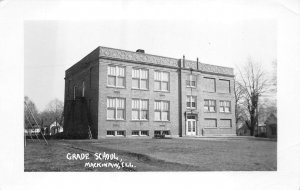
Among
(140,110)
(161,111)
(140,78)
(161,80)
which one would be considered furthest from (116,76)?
(161,111)

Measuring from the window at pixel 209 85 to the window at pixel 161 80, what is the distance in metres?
1.33

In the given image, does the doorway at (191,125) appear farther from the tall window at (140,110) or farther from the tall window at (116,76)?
the tall window at (116,76)

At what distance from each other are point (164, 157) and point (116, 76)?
3068mm

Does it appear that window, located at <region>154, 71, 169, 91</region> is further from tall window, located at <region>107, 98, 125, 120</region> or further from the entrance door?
the entrance door

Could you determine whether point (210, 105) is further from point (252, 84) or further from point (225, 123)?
point (252, 84)

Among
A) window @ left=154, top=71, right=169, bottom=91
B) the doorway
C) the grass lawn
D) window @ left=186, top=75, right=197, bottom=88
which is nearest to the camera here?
the grass lawn

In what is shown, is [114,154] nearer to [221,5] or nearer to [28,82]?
[28,82]

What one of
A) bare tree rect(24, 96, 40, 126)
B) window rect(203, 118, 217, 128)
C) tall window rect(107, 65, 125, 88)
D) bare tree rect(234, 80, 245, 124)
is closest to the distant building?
tall window rect(107, 65, 125, 88)

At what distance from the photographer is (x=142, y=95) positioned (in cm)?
847

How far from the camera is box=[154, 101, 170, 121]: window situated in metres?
8.70

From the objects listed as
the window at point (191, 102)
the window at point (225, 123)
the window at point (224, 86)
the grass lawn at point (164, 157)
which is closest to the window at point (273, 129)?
the grass lawn at point (164, 157)

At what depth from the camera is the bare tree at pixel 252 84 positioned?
6922mm
